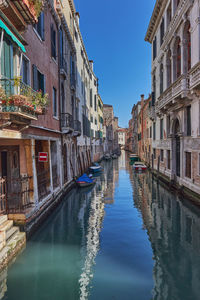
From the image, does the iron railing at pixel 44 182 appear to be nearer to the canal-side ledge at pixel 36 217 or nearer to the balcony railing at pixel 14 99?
the canal-side ledge at pixel 36 217

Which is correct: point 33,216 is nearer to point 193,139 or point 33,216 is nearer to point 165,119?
point 193,139

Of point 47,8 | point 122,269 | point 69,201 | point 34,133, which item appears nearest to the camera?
point 122,269

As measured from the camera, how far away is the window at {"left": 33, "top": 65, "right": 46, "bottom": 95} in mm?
8492

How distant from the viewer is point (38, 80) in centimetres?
934

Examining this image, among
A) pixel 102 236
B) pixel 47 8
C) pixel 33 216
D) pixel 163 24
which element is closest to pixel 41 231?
pixel 33 216

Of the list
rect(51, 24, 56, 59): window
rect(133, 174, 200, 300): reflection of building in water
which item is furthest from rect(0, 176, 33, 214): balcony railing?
rect(51, 24, 56, 59): window

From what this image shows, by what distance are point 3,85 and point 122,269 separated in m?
5.64

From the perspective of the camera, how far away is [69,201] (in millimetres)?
12312

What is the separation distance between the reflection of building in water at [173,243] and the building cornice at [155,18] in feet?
49.8

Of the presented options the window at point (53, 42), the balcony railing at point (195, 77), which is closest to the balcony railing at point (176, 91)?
the balcony railing at point (195, 77)

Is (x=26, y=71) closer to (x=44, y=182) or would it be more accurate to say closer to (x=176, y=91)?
(x=44, y=182)

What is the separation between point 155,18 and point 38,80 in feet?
50.9

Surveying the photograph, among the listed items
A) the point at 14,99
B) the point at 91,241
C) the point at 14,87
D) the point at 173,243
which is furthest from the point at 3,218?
the point at 173,243

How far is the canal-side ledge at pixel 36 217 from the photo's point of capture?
661 centimetres
